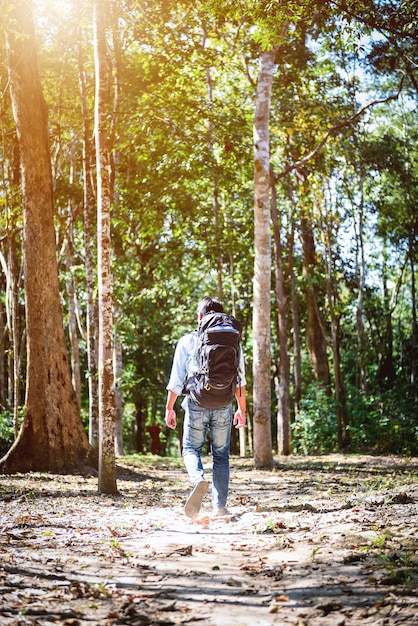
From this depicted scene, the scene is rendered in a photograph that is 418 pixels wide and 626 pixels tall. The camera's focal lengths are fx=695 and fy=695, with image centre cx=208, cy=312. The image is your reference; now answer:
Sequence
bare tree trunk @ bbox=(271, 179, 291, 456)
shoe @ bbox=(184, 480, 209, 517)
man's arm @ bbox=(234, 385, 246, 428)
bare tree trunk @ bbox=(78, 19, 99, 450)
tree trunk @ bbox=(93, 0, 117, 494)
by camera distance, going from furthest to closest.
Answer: bare tree trunk @ bbox=(271, 179, 291, 456) < bare tree trunk @ bbox=(78, 19, 99, 450) < tree trunk @ bbox=(93, 0, 117, 494) < man's arm @ bbox=(234, 385, 246, 428) < shoe @ bbox=(184, 480, 209, 517)

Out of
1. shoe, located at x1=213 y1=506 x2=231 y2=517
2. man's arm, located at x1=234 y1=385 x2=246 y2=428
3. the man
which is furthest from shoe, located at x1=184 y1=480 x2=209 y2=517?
man's arm, located at x1=234 y1=385 x2=246 y2=428

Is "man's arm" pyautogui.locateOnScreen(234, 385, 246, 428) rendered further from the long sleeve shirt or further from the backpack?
the backpack

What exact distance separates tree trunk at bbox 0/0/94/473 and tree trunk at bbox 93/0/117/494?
3.65 m

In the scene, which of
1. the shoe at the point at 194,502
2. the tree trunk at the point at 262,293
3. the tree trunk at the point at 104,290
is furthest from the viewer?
the tree trunk at the point at 262,293

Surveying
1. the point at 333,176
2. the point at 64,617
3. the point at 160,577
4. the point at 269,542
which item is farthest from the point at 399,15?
the point at 333,176

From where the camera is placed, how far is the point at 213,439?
7.31 meters

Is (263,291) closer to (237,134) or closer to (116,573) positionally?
(237,134)

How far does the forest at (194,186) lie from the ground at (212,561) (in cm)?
235

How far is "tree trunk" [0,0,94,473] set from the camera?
1320cm

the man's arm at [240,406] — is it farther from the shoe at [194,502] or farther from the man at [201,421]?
the shoe at [194,502]

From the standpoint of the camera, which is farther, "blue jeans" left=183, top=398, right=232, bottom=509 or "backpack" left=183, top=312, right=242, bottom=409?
"blue jeans" left=183, top=398, right=232, bottom=509

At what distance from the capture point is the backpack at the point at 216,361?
22.5 feet

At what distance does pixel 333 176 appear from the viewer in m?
25.5

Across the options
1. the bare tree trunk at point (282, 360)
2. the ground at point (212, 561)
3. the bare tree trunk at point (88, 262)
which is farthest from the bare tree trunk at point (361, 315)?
the ground at point (212, 561)
